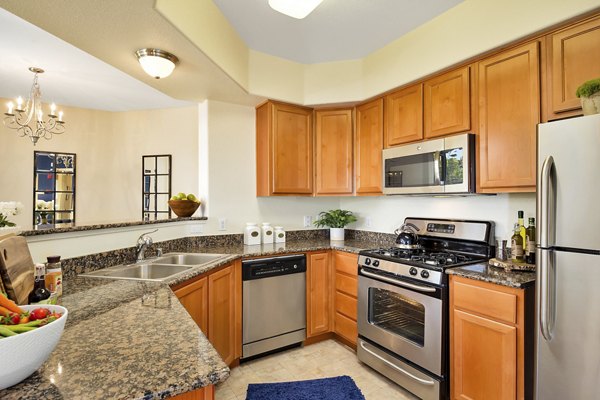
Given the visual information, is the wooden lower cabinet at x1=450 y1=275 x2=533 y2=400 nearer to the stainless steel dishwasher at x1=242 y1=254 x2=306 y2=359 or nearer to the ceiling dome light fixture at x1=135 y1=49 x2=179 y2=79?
the stainless steel dishwasher at x1=242 y1=254 x2=306 y2=359

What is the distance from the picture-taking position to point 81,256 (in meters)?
1.78

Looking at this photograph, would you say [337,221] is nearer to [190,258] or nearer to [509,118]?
[190,258]

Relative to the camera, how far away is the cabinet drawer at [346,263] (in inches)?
104

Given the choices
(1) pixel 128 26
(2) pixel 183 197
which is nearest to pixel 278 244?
(2) pixel 183 197

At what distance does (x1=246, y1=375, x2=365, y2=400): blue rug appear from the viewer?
2029mm

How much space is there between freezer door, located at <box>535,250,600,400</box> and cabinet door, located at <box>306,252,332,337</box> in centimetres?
164

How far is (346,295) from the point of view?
8.96 feet

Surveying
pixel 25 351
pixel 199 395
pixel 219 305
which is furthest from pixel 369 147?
pixel 25 351

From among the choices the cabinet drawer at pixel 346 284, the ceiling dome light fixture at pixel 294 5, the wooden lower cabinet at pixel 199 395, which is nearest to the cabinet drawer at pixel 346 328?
the cabinet drawer at pixel 346 284

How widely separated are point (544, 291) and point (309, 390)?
1552 mm

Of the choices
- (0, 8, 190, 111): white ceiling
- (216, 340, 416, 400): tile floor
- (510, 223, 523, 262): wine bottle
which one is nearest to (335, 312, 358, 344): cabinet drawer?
(216, 340, 416, 400): tile floor

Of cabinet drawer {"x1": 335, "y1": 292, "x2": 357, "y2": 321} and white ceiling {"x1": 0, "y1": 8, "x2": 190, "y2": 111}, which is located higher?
white ceiling {"x1": 0, "y1": 8, "x2": 190, "y2": 111}

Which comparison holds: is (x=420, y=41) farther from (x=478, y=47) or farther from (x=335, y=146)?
(x=335, y=146)

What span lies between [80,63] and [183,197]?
178 cm
